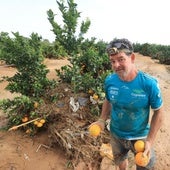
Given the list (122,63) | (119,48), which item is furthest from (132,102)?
(119,48)

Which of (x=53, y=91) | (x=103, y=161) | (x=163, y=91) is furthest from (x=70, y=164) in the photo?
(x=163, y=91)

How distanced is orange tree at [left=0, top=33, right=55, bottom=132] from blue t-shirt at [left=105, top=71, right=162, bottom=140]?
1.79m

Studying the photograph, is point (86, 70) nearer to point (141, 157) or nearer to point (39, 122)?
point (39, 122)

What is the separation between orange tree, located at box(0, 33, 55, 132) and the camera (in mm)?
4332

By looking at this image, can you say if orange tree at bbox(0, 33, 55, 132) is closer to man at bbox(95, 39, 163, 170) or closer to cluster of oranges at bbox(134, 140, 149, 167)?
man at bbox(95, 39, 163, 170)

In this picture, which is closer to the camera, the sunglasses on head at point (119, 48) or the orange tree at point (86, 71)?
the sunglasses on head at point (119, 48)

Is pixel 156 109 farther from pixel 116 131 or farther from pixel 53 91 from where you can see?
pixel 53 91

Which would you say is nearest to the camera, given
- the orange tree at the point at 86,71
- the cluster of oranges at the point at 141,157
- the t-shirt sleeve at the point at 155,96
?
the cluster of oranges at the point at 141,157

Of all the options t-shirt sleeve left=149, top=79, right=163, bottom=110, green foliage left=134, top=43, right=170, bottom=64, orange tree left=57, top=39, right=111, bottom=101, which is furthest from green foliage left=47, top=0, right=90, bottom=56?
green foliage left=134, top=43, right=170, bottom=64

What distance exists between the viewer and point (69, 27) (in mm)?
5352

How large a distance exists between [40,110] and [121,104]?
197 cm

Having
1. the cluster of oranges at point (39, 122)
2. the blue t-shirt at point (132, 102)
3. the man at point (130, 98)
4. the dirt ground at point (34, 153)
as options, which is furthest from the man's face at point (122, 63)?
the cluster of oranges at point (39, 122)

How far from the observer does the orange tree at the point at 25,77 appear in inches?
171

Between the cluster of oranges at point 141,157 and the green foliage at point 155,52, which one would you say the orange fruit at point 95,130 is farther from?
the green foliage at point 155,52
